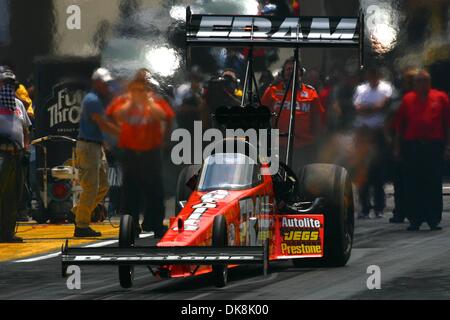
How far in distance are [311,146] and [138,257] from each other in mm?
9537

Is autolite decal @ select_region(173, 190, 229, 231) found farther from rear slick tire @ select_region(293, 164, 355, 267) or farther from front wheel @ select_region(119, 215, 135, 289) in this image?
rear slick tire @ select_region(293, 164, 355, 267)

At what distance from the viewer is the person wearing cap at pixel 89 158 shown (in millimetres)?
21047

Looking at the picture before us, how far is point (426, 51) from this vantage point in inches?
939

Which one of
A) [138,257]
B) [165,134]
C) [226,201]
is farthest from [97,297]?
[165,134]

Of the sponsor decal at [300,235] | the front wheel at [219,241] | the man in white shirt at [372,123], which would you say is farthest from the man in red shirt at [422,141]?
the front wheel at [219,241]

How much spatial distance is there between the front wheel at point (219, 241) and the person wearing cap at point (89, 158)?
6280 millimetres

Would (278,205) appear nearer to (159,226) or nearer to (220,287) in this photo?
(220,287)

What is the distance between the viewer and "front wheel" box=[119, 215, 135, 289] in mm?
15109

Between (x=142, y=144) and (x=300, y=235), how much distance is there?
18.8 ft

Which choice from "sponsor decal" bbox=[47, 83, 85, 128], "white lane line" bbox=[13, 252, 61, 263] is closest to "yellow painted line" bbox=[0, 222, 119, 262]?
"white lane line" bbox=[13, 252, 61, 263]

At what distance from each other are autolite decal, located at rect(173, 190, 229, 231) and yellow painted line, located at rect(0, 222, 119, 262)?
3461 millimetres

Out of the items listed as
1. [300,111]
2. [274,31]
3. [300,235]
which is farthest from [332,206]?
[300,111]

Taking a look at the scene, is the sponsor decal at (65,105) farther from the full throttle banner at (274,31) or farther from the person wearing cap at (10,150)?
the full throttle banner at (274,31)

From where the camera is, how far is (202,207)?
15750 mm
